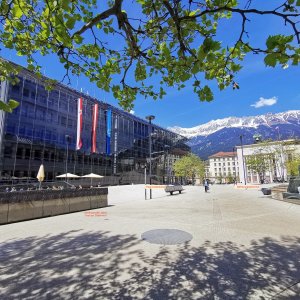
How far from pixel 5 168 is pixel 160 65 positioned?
3536 cm

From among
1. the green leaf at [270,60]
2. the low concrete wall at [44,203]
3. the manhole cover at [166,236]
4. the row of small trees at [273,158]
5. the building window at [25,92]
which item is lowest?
the manhole cover at [166,236]

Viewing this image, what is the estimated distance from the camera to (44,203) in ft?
41.5

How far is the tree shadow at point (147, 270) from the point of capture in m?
4.12

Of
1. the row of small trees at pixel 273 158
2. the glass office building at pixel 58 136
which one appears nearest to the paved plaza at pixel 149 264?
the glass office building at pixel 58 136

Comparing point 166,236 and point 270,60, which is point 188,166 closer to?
point 166,236

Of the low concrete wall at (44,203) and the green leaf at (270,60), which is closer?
the green leaf at (270,60)

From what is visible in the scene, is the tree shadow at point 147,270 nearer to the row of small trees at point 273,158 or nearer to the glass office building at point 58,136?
the glass office building at point 58,136

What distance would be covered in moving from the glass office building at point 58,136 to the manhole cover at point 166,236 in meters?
21.1

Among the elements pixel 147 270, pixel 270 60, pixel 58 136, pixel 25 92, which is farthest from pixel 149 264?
pixel 58 136

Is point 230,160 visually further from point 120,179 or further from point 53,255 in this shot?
point 53,255

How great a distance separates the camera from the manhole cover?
736 centimetres

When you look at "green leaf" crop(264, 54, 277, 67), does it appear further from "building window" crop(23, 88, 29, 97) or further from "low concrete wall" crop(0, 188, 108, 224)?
"building window" crop(23, 88, 29, 97)

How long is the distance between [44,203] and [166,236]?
7.57 metres

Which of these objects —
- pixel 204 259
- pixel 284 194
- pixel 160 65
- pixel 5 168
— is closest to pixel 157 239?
pixel 204 259
